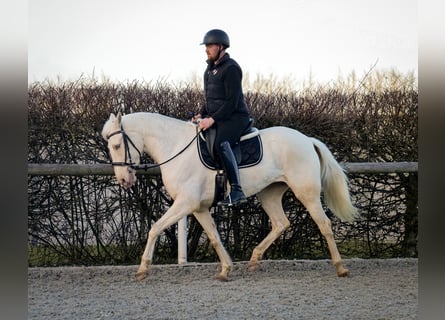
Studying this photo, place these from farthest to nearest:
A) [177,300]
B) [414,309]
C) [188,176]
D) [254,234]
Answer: [254,234]
[188,176]
[177,300]
[414,309]

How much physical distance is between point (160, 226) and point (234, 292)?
105 cm

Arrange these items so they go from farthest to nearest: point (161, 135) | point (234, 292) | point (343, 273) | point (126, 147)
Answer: point (343, 273) < point (161, 135) < point (126, 147) < point (234, 292)

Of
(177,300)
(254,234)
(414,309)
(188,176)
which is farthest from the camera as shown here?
(254,234)

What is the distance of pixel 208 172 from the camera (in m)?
6.78

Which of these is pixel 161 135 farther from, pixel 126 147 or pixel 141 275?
pixel 141 275

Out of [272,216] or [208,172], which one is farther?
[272,216]

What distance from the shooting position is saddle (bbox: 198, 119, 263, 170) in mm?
6727

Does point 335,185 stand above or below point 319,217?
above

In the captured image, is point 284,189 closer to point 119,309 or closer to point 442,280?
point 119,309

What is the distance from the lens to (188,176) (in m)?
6.73

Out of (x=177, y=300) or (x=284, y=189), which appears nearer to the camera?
(x=177, y=300)

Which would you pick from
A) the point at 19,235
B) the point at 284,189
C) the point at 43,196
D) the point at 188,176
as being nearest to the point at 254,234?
the point at 284,189

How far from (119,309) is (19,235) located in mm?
3231

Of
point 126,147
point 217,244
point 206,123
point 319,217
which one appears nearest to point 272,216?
point 319,217
